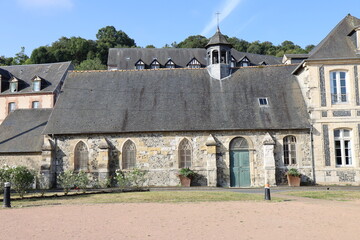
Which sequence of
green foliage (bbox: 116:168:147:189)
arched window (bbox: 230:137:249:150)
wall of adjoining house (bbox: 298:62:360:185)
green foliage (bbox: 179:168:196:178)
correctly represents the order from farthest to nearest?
arched window (bbox: 230:137:249:150) → green foliage (bbox: 179:168:196:178) → wall of adjoining house (bbox: 298:62:360:185) → green foliage (bbox: 116:168:147:189)

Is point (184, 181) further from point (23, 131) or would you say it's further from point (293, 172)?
point (23, 131)

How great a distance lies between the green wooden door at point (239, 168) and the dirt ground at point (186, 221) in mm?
8716

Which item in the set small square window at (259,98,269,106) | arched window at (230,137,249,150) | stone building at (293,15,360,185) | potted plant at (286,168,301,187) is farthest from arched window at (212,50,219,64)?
potted plant at (286,168,301,187)

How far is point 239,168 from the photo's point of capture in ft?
71.5

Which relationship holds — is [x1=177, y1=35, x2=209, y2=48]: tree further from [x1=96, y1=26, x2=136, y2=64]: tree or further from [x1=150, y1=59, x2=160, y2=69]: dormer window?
[x1=150, y1=59, x2=160, y2=69]: dormer window

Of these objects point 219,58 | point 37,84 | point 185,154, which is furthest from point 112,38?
point 185,154

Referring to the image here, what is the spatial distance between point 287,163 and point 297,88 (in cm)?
528

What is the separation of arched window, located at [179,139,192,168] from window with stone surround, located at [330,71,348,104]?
9008mm

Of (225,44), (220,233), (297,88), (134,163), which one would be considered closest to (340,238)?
(220,233)

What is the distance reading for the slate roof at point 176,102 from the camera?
2223 cm

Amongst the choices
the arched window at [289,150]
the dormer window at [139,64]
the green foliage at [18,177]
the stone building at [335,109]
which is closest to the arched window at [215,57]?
the stone building at [335,109]

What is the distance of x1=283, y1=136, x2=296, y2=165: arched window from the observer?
71.2ft

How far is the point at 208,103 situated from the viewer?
2364cm

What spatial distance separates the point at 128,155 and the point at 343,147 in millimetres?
12698
